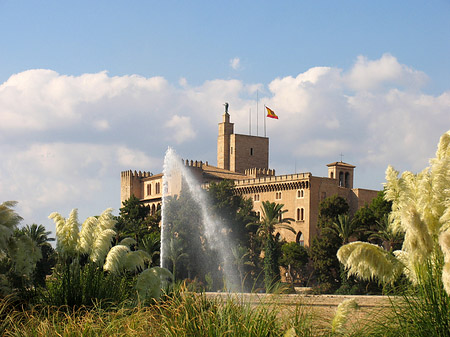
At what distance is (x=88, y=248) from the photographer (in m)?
13.8

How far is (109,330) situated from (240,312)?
1.75 metres

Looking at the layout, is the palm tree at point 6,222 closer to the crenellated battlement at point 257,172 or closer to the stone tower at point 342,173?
the stone tower at point 342,173

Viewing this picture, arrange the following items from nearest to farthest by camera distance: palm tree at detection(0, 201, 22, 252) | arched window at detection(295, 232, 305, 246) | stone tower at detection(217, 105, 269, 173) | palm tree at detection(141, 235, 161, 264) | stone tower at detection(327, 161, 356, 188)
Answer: palm tree at detection(0, 201, 22, 252) → palm tree at detection(141, 235, 161, 264) → arched window at detection(295, 232, 305, 246) → stone tower at detection(327, 161, 356, 188) → stone tower at detection(217, 105, 269, 173)

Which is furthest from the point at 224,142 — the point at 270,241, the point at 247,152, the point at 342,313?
the point at 342,313

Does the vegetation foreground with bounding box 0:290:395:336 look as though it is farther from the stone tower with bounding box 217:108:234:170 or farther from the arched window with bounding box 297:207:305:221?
the stone tower with bounding box 217:108:234:170

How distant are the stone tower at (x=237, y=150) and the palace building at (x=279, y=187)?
0.10 m

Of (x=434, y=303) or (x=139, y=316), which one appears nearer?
(x=434, y=303)

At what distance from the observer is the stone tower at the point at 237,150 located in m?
75.6

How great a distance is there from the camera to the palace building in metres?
57.6

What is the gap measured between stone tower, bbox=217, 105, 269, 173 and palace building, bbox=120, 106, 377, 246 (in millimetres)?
101

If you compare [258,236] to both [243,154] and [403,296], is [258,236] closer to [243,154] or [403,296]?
[243,154]

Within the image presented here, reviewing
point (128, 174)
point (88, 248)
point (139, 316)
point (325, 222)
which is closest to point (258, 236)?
point (325, 222)

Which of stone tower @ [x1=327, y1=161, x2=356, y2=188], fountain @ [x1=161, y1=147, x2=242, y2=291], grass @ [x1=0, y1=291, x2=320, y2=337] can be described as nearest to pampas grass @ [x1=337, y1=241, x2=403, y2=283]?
grass @ [x1=0, y1=291, x2=320, y2=337]

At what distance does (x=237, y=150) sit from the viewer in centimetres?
7550
